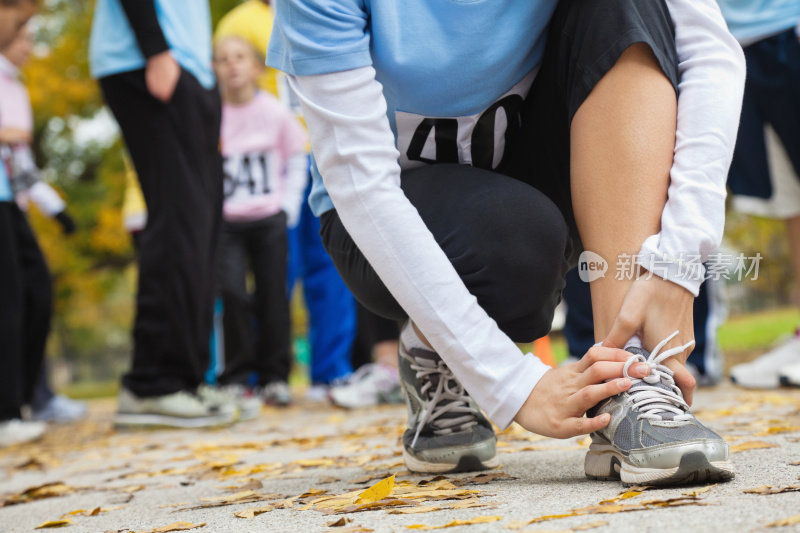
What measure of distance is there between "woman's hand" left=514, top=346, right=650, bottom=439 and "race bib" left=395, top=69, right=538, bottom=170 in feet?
1.95

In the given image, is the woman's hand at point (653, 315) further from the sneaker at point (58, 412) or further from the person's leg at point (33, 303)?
the sneaker at point (58, 412)

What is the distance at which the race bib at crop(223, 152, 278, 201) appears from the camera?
494cm

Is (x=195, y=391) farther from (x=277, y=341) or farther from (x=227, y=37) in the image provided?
(x=227, y=37)

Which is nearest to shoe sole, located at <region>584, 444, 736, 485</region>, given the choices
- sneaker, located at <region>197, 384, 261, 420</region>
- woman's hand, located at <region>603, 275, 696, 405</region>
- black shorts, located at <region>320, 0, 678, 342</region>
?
woman's hand, located at <region>603, 275, 696, 405</region>

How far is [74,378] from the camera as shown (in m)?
28.9

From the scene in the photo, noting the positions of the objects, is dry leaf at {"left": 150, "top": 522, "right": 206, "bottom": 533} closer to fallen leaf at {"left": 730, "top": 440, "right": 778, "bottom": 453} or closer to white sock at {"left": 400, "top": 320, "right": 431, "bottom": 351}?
white sock at {"left": 400, "top": 320, "right": 431, "bottom": 351}

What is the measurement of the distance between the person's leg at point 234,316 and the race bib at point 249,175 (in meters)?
0.21

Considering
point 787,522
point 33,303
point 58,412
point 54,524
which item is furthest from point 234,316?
point 787,522

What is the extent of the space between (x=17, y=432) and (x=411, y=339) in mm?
2463

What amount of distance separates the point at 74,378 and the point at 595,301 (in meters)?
29.7

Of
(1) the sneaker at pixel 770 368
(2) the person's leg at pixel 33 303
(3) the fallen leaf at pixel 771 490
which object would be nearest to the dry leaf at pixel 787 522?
(3) the fallen leaf at pixel 771 490

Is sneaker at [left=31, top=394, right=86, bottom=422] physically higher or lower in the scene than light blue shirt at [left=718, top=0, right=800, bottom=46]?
lower

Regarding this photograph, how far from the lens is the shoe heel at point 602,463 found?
149cm

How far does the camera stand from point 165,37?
3.42 metres
